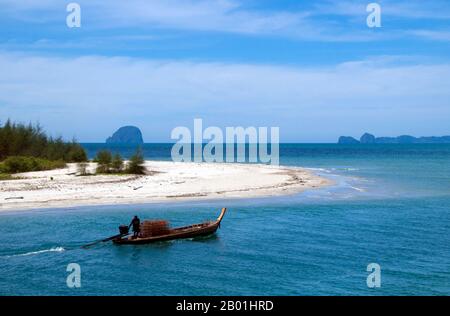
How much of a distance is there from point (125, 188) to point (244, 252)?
87.1 ft

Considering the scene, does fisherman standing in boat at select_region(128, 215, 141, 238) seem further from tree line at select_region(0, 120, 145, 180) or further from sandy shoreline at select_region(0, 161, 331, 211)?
tree line at select_region(0, 120, 145, 180)

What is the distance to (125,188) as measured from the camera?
52.1 metres

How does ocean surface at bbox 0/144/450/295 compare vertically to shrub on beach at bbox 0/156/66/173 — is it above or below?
below

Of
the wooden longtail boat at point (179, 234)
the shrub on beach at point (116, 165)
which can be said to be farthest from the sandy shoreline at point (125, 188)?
the wooden longtail boat at point (179, 234)

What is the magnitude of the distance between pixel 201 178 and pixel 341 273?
4386cm

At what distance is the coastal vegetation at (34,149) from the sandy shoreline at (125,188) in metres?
4.44

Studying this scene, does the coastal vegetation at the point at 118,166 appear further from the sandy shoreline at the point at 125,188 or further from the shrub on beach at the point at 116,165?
the sandy shoreline at the point at 125,188

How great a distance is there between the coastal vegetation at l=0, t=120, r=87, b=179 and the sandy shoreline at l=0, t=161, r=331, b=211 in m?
4.44

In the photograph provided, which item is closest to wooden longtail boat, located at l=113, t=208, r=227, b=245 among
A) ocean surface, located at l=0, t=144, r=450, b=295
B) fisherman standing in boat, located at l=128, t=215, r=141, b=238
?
fisherman standing in boat, located at l=128, t=215, r=141, b=238

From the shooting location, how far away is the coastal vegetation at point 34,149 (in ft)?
237

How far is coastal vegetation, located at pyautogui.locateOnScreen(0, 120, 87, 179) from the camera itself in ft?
237

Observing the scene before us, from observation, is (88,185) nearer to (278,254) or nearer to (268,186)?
(268,186)

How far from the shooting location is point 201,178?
67.0 metres
